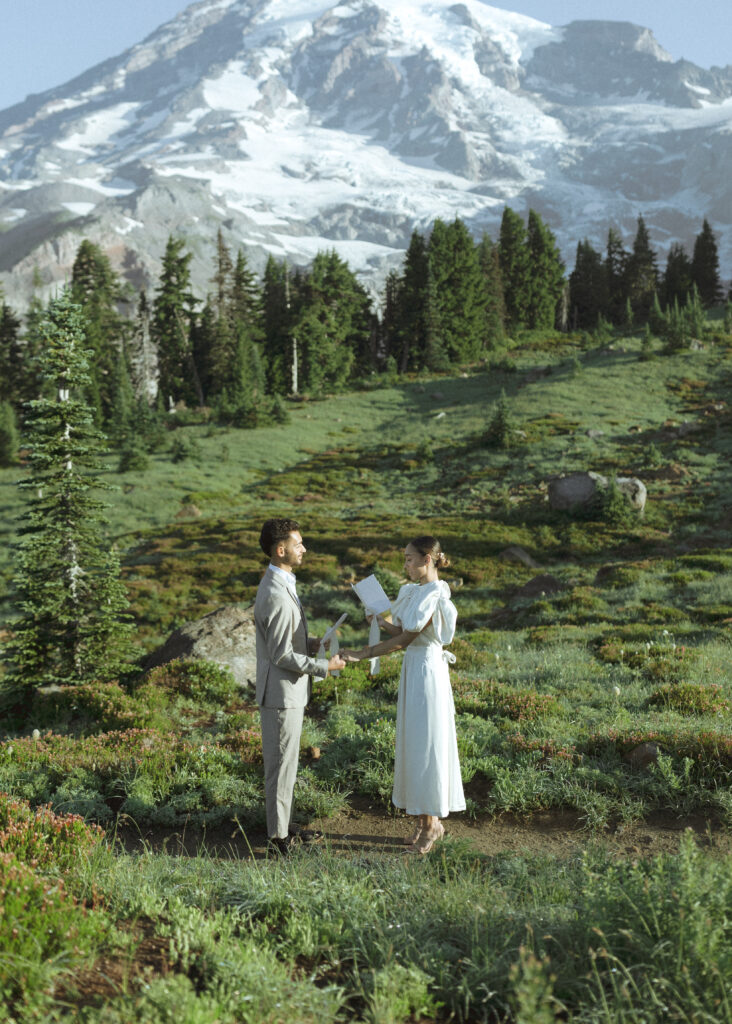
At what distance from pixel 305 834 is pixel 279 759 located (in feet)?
4.27

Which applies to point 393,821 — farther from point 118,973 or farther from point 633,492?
point 633,492

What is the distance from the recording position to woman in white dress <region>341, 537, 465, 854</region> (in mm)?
5441

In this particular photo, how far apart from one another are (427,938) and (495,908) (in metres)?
0.45

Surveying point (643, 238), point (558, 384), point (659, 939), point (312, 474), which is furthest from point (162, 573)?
point (643, 238)

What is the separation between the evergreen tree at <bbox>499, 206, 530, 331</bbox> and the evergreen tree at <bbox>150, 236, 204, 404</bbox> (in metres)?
37.8

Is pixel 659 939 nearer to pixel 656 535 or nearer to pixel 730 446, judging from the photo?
pixel 656 535

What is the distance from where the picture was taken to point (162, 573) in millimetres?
23125

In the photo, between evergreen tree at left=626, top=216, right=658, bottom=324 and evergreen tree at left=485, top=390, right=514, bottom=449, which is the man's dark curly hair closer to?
evergreen tree at left=485, top=390, right=514, bottom=449

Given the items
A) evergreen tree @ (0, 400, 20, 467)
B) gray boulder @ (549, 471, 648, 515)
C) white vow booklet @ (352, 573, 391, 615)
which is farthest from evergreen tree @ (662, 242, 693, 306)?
white vow booklet @ (352, 573, 391, 615)

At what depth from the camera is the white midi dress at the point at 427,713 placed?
17.8 feet

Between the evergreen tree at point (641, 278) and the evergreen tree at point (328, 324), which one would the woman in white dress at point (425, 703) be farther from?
the evergreen tree at point (641, 278)

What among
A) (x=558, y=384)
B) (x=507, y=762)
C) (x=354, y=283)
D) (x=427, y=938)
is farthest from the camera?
(x=354, y=283)

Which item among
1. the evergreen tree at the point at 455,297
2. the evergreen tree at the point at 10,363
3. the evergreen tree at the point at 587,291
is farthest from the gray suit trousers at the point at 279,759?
the evergreen tree at the point at 587,291

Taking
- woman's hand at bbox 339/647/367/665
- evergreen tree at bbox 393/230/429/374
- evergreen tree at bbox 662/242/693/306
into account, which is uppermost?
evergreen tree at bbox 662/242/693/306
